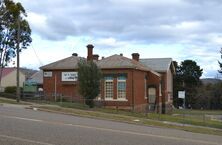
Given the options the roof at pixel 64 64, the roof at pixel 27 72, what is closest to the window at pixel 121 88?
the roof at pixel 64 64

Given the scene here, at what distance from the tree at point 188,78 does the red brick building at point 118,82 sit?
136 ft

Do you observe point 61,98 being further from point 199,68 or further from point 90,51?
point 199,68

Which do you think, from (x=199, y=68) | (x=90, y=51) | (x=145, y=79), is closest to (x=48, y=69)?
(x=90, y=51)

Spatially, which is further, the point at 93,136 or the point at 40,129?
the point at 40,129

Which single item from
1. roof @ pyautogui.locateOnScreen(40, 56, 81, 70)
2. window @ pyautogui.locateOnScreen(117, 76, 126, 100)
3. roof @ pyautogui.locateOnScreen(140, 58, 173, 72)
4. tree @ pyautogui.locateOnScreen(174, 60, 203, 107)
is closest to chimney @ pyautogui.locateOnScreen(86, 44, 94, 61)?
roof @ pyautogui.locateOnScreen(40, 56, 81, 70)

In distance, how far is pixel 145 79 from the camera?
59812 mm

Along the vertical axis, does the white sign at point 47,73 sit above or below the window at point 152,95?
above

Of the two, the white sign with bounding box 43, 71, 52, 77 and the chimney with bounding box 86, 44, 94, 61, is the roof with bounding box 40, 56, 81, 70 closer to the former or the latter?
the white sign with bounding box 43, 71, 52, 77

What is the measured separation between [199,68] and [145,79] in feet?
199

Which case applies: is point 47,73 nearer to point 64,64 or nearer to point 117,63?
point 64,64

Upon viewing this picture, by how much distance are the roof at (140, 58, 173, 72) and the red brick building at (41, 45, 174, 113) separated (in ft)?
2.11

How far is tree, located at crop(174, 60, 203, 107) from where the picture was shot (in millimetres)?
106619

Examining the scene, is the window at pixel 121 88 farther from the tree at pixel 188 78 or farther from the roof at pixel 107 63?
the tree at pixel 188 78

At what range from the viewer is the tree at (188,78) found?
107 m
